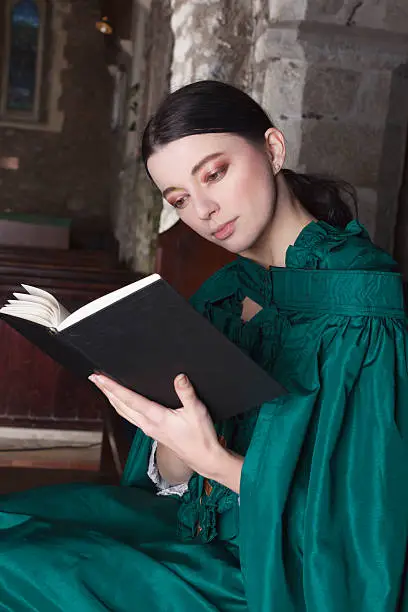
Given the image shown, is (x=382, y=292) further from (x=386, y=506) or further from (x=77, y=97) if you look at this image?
(x=77, y=97)

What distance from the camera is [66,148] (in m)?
11.6

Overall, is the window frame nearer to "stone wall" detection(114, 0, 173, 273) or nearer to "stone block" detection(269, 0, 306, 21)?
"stone wall" detection(114, 0, 173, 273)

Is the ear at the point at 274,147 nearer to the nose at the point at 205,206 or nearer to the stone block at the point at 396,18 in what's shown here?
the nose at the point at 205,206

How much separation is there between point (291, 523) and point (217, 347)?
317 mm

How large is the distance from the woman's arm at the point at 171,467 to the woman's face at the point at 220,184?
43cm

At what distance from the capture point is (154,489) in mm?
1559

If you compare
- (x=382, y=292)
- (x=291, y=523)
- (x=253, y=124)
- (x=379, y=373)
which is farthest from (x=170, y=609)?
(x=253, y=124)

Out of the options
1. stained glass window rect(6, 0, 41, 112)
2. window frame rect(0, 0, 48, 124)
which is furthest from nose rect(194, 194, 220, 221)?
stained glass window rect(6, 0, 41, 112)

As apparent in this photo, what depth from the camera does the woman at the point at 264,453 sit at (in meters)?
1.10

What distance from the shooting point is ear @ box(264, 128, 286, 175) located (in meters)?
1.33

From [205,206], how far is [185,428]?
372 millimetres

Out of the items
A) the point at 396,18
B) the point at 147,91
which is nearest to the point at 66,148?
the point at 147,91

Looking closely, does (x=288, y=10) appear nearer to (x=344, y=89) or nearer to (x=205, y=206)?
(x=344, y=89)

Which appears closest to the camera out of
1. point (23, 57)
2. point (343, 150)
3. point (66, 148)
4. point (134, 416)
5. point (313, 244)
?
point (134, 416)
